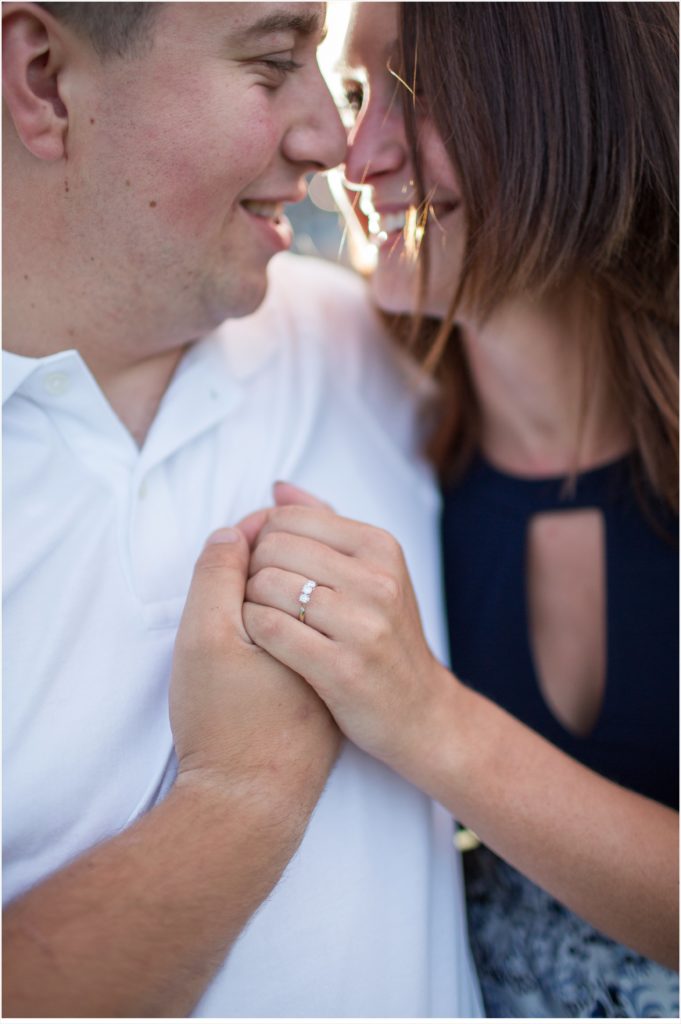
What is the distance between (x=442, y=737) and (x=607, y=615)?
0.58 meters

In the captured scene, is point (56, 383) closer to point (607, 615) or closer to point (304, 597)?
point (304, 597)

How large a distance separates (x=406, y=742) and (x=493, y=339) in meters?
0.91

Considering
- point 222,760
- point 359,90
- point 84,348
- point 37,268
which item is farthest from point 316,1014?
point 359,90

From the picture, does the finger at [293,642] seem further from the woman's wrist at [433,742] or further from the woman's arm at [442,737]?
the woman's wrist at [433,742]

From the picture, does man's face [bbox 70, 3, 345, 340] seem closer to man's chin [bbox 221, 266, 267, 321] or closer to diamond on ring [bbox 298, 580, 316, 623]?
man's chin [bbox 221, 266, 267, 321]

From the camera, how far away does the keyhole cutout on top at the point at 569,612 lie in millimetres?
1835

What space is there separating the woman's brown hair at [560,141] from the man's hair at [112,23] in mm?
451

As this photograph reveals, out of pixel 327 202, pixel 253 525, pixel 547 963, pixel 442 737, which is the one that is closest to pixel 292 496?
pixel 253 525

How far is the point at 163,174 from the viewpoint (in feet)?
4.94

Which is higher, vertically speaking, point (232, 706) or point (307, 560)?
point (307, 560)

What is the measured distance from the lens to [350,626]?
131 cm

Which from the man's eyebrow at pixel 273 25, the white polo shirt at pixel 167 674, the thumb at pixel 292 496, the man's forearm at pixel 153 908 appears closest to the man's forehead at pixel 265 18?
the man's eyebrow at pixel 273 25

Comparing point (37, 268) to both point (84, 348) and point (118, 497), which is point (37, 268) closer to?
point (84, 348)

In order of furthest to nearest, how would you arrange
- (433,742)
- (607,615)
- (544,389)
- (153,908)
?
(544,389)
(607,615)
(433,742)
(153,908)
